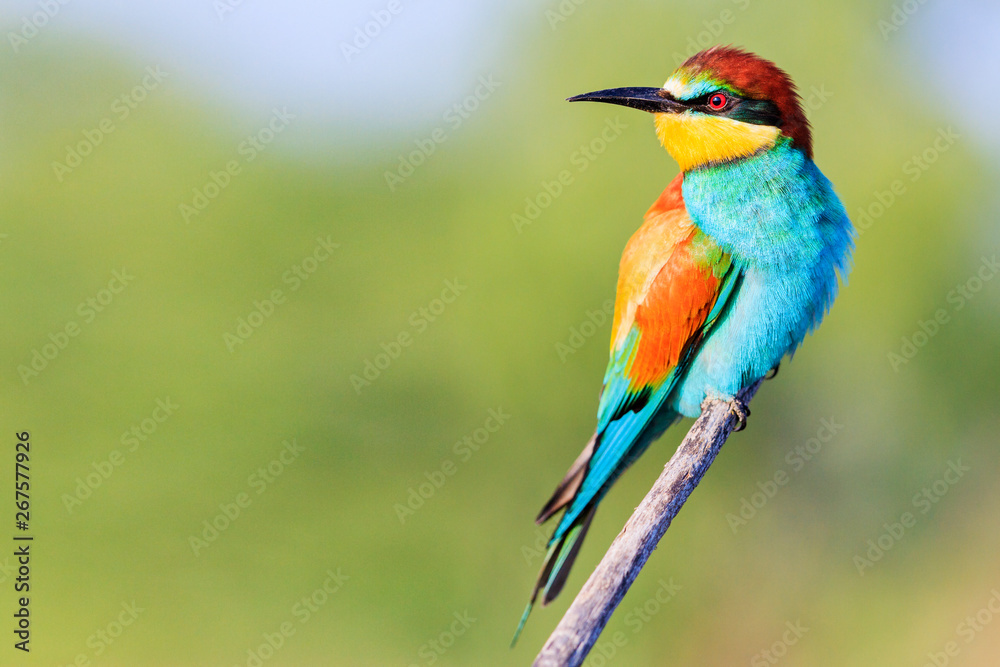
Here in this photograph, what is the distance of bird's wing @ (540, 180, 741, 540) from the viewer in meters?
3.10

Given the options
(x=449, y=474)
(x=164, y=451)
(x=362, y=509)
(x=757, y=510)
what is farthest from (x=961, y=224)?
(x=164, y=451)

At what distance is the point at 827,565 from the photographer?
10.1 metres

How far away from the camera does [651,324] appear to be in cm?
330

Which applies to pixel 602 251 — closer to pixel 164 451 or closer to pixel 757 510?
pixel 757 510

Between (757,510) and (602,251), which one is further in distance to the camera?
(757,510)

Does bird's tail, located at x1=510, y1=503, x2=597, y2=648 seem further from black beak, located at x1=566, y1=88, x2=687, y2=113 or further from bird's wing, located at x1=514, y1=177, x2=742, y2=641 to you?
black beak, located at x1=566, y1=88, x2=687, y2=113

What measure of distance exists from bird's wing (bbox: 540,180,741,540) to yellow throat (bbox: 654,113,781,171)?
0.29m

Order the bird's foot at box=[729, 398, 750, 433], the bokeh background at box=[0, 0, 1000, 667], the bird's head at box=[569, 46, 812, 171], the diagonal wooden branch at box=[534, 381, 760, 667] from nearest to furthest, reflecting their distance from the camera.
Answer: the diagonal wooden branch at box=[534, 381, 760, 667], the bird's head at box=[569, 46, 812, 171], the bird's foot at box=[729, 398, 750, 433], the bokeh background at box=[0, 0, 1000, 667]

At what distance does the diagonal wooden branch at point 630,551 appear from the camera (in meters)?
1.68

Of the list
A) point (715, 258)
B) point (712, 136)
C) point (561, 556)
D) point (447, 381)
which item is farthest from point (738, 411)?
point (447, 381)

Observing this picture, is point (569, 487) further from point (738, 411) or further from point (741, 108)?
point (741, 108)

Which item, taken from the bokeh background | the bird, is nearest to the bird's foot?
the bird

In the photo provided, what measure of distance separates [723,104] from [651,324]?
0.94m

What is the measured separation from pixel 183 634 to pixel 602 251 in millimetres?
7139
